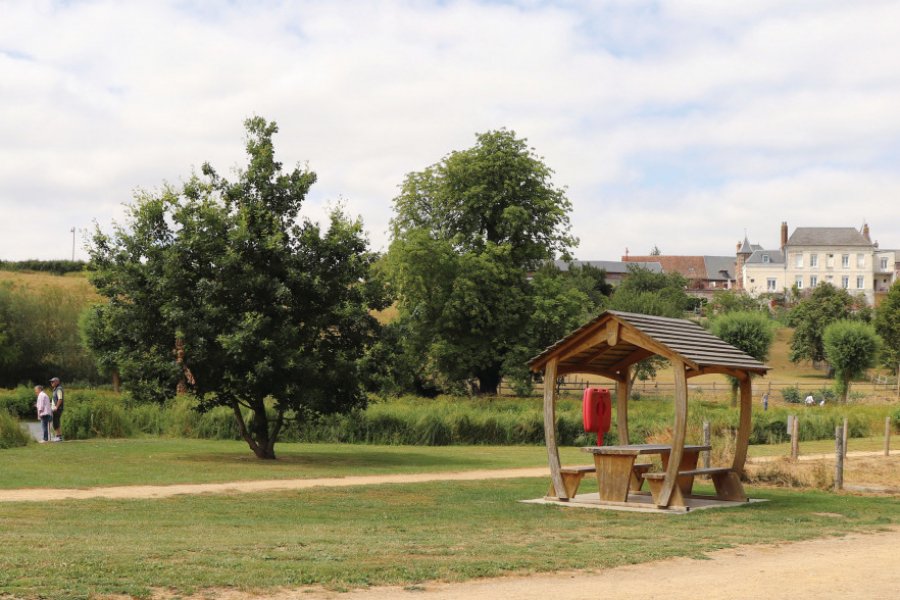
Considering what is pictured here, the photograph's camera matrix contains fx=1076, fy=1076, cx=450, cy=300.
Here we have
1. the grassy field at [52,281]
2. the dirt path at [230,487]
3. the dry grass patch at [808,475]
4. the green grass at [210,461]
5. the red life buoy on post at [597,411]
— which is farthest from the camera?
the grassy field at [52,281]

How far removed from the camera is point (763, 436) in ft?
131

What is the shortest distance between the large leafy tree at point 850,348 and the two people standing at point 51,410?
49593 mm

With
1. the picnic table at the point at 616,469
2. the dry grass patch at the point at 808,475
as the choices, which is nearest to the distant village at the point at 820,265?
the dry grass patch at the point at 808,475

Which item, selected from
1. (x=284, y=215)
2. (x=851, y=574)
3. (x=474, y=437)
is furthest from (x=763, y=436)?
(x=851, y=574)

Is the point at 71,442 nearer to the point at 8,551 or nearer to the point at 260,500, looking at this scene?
the point at 260,500

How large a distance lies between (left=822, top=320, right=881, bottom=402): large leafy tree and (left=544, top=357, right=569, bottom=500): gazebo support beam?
52.3 meters

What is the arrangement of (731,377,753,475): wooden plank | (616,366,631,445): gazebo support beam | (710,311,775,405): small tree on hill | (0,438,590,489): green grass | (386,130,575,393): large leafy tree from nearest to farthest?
(731,377,753,475): wooden plank, (616,366,631,445): gazebo support beam, (0,438,590,489): green grass, (386,130,575,393): large leafy tree, (710,311,775,405): small tree on hill

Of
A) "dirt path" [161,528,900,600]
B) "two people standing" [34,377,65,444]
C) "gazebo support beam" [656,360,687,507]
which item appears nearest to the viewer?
"dirt path" [161,528,900,600]

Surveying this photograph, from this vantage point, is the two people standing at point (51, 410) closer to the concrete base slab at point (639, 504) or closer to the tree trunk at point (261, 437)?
the tree trunk at point (261, 437)

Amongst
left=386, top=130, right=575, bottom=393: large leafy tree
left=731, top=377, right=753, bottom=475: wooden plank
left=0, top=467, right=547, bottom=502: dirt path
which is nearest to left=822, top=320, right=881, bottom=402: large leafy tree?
left=386, top=130, right=575, bottom=393: large leafy tree

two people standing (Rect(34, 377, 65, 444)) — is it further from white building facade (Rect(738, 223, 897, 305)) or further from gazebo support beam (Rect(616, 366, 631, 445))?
white building facade (Rect(738, 223, 897, 305))

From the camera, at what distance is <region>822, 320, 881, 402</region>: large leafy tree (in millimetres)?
67125

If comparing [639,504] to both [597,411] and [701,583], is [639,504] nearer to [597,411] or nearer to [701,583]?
[597,411]

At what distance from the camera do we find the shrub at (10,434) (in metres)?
28.2
